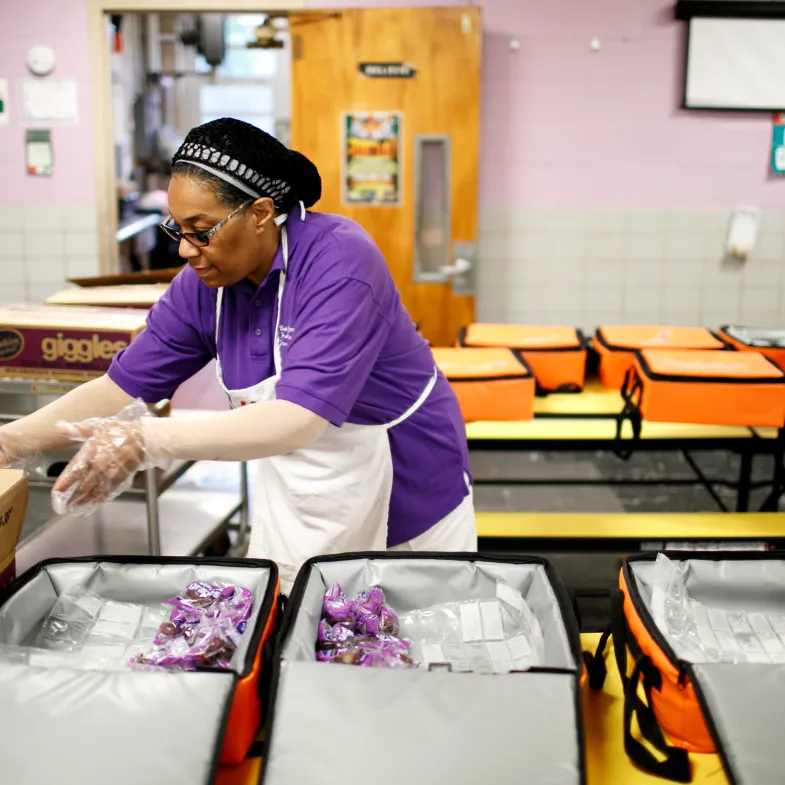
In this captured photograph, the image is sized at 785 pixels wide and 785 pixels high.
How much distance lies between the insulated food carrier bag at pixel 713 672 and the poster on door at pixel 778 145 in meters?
3.55

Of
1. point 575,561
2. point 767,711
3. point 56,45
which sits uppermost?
point 56,45

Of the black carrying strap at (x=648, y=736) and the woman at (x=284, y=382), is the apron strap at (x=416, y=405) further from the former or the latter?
the black carrying strap at (x=648, y=736)

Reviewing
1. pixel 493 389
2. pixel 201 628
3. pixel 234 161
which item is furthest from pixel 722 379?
pixel 201 628

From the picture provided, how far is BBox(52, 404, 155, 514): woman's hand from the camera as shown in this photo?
1.24 meters

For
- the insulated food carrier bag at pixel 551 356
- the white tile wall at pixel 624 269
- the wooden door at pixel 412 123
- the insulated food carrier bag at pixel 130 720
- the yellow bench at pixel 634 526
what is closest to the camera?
the insulated food carrier bag at pixel 130 720

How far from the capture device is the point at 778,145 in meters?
4.30

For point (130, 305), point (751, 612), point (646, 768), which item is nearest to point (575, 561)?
point (130, 305)

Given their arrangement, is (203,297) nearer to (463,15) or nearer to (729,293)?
(463,15)

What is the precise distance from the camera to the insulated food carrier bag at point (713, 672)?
98cm

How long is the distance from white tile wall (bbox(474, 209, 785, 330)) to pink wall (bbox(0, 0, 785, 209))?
0.33 feet

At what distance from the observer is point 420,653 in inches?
47.9

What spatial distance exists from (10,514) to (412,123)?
3207 millimetres

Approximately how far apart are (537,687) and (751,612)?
0.50 m

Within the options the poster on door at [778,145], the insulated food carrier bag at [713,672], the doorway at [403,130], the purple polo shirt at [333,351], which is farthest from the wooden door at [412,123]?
the insulated food carrier bag at [713,672]
